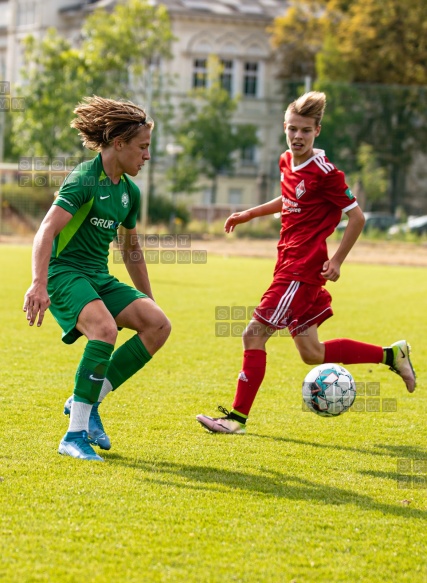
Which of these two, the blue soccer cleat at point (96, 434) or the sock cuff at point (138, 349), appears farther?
the sock cuff at point (138, 349)

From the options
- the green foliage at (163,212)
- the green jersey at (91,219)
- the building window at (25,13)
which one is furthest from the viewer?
the building window at (25,13)

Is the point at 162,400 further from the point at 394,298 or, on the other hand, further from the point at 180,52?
the point at 180,52

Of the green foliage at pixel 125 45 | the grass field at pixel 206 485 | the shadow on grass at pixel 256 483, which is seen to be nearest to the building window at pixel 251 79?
the green foliage at pixel 125 45

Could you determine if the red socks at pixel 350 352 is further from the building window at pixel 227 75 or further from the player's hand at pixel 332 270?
the building window at pixel 227 75

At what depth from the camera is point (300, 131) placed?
6434 mm

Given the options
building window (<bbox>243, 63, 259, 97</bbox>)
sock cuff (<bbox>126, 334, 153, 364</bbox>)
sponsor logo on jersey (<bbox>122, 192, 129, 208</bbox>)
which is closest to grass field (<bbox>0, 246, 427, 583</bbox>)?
sock cuff (<bbox>126, 334, 153, 364</bbox>)

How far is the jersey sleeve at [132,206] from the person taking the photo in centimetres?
613

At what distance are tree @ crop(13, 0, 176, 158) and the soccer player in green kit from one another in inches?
1331

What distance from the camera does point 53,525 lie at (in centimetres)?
435

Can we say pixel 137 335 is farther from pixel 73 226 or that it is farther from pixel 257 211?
pixel 257 211

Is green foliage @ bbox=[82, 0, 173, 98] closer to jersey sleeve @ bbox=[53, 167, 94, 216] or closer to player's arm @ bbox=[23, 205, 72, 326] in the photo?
jersey sleeve @ bbox=[53, 167, 94, 216]

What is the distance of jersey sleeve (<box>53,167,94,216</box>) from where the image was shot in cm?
564

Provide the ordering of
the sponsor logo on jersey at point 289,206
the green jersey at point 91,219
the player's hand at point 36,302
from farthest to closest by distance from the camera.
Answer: the sponsor logo on jersey at point 289,206, the green jersey at point 91,219, the player's hand at point 36,302

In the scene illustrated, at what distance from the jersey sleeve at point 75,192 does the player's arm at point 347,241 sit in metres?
1.62
